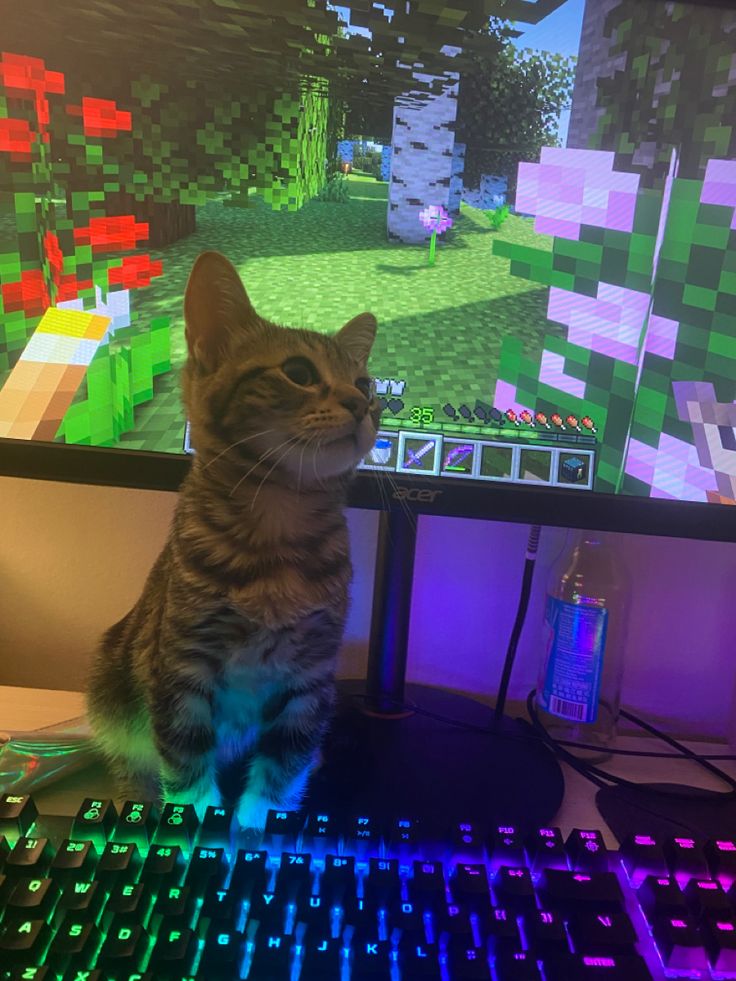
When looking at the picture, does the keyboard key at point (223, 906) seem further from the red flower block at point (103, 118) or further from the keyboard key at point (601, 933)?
the red flower block at point (103, 118)

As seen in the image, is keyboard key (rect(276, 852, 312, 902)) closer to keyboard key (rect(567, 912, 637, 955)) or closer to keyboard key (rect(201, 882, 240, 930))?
keyboard key (rect(201, 882, 240, 930))

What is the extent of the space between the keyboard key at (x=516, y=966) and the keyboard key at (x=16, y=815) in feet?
1.00

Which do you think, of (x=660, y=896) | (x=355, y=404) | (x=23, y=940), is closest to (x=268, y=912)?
(x=23, y=940)

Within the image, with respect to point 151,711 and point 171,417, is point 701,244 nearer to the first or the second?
point 171,417

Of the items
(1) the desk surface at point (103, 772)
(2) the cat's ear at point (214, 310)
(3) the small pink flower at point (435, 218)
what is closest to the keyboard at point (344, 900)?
(1) the desk surface at point (103, 772)

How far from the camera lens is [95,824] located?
47 cm

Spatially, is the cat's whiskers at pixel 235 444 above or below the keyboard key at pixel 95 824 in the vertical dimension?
above

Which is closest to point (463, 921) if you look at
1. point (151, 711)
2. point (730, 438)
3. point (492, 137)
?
point (151, 711)

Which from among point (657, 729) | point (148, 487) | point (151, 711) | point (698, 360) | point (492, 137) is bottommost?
point (657, 729)

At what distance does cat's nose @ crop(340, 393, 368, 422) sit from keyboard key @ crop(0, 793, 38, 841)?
345 millimetres

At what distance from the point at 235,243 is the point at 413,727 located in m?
0.47

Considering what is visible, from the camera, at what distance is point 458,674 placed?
844 millimetres

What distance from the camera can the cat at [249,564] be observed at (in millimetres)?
559

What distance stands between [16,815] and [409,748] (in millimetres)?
338
